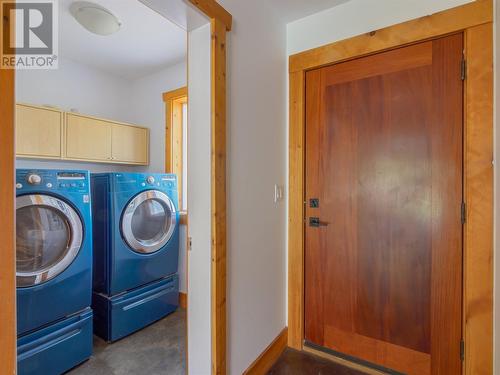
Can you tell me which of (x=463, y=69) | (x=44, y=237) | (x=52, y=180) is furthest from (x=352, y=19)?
(x=44, y=237)

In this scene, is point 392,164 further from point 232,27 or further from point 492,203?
point 232,27

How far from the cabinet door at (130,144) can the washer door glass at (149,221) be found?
75 cm

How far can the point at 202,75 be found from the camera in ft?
4.20

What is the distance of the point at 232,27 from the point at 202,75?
14.7 inches

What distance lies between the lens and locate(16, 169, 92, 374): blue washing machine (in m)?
1.49

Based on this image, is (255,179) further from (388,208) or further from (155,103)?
(155,103)

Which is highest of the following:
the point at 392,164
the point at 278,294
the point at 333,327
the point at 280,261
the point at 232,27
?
the point at 232,27

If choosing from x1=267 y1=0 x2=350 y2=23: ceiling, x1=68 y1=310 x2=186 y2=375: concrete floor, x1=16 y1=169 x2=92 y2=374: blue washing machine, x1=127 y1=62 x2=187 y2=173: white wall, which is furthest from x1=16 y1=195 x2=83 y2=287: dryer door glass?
x1=267 y1=0 x2=350 y2=23: ceiling

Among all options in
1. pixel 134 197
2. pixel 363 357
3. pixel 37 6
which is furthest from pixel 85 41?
pixel 363 357

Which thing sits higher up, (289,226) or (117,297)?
(289,226)

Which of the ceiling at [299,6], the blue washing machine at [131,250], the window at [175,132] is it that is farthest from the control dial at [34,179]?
the ceiling at [299,6]

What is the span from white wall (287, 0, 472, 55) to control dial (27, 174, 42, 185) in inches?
72.7

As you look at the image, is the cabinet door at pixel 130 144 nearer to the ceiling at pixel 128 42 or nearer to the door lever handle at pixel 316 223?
the ceiling at pixel 128 42

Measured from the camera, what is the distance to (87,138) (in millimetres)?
2447
